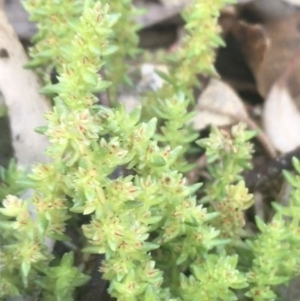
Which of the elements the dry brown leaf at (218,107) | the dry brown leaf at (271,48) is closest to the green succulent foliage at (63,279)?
the dry brown leaf at (218,107)

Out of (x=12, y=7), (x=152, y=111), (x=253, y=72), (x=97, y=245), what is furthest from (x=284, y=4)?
(x=97, y=245)

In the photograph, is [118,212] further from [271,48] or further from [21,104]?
[271,48]

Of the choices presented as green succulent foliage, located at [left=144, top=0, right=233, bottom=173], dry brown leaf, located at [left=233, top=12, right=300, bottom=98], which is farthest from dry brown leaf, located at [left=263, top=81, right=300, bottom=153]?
green succulent foliage, located at [left=144, top=0, right=233, bottom=173]

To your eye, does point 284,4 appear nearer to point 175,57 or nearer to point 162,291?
point 175,57

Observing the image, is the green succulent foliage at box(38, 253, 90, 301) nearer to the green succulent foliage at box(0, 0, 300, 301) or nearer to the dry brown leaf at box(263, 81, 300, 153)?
the green succulent foliage at box(0, 0, 300, 301)

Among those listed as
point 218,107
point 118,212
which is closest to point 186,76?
point 218,107

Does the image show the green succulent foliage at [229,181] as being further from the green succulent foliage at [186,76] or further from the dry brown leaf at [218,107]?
the dry brown leaf at [218,107]
